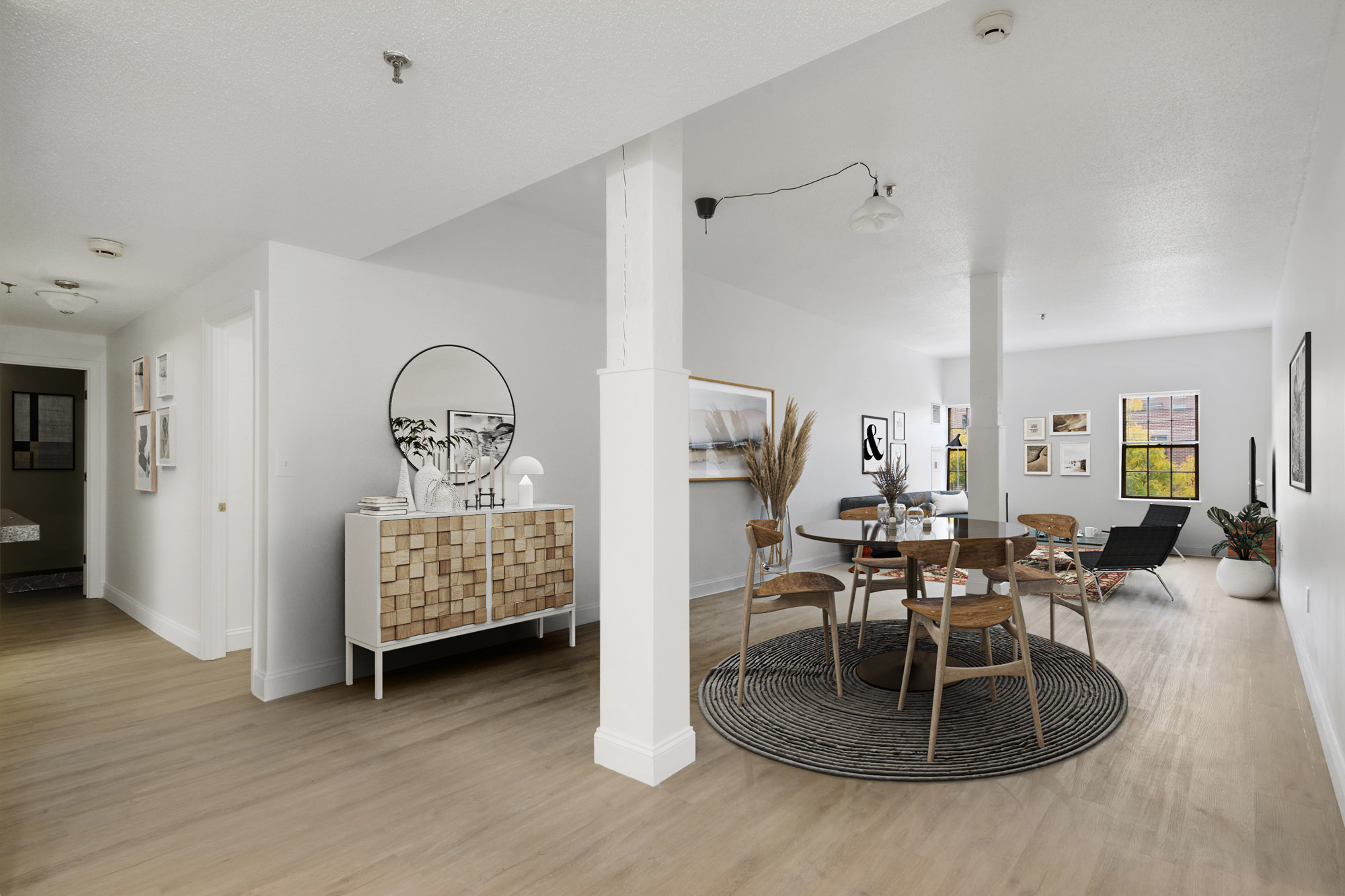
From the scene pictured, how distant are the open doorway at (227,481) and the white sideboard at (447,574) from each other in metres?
1.23

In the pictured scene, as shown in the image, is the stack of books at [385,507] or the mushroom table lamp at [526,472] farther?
the mushroom table lamp at [526,472]

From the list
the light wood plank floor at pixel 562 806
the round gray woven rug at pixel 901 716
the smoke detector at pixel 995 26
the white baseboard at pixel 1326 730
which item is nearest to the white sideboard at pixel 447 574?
the light wood plank floor at pixel 562 806

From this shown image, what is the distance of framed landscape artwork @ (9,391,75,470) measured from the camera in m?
7.32

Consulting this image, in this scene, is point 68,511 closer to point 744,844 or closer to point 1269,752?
point 744,844

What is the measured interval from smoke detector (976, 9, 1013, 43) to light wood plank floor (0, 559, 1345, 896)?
8.80ft

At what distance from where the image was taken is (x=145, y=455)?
5.26 m

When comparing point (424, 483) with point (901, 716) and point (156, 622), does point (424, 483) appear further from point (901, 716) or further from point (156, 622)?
point (156, 622)

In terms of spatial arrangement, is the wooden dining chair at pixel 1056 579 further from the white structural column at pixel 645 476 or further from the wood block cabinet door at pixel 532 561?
the wood block cabinet door at pixel 532 561

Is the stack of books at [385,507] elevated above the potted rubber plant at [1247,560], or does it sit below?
above

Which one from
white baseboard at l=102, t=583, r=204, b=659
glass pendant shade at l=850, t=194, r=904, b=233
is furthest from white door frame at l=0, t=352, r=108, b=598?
glass pendant shade at l=850, t=194, r=904, b=233

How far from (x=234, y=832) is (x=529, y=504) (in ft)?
7.37

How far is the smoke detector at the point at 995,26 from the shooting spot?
2.34m

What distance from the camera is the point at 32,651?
4543 mm

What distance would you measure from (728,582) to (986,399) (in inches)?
106
